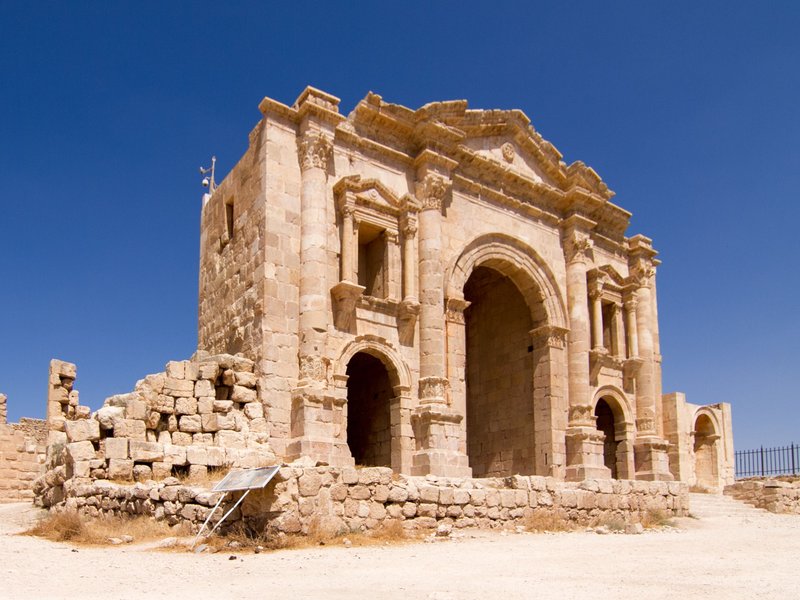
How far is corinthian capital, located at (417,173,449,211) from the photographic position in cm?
1744

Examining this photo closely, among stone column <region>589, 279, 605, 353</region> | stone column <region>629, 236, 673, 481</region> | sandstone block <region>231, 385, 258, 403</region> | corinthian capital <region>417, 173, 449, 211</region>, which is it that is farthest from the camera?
stone column <region>629, 236, 673, 481</region>

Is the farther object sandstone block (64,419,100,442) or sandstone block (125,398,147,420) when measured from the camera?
sandstone block (125,398,147,420)

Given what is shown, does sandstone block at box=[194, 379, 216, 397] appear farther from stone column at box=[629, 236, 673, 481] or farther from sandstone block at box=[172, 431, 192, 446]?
stone column at box=[629, 236, 673, 481]

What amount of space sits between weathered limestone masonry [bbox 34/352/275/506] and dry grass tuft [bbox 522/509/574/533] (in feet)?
14.9

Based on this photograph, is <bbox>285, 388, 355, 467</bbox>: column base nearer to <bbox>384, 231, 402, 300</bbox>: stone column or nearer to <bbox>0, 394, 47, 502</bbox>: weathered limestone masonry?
<bbox>384, 231, 402, 300</bbox>: stone column

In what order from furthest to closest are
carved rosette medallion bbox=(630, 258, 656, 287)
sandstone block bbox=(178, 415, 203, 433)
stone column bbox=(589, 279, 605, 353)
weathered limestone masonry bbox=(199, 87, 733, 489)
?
carved rosette medallion bbox=(630, 258, 656, 287) → stone column bbox=(589, 279, 605, 353) → weathered limestone masonry bbox=(199, 87, 733, 489) → sandstone block bbox=(178, 415, 203, 433)

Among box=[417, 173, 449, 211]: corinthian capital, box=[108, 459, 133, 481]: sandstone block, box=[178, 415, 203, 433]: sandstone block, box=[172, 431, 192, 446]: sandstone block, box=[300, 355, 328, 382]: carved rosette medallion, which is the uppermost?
box=[417, 173, 449, 211]: corinthian capital

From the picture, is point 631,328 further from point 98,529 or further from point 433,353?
point 98,529

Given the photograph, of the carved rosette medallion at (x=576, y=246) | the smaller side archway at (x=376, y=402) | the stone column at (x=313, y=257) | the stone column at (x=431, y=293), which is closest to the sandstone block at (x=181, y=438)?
the stone column at (x=313, y=257)

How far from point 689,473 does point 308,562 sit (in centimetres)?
1784

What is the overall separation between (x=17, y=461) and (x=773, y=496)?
18.1 m

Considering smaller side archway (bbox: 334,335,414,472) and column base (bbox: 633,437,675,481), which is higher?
smaller side archway (bbox: 334,335,414,472)

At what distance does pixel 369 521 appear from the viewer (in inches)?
386

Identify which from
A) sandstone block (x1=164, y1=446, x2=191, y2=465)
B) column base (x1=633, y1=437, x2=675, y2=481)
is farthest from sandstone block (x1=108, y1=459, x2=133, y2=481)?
column base (x1=633, y1=437, x2=675, y2=481)
